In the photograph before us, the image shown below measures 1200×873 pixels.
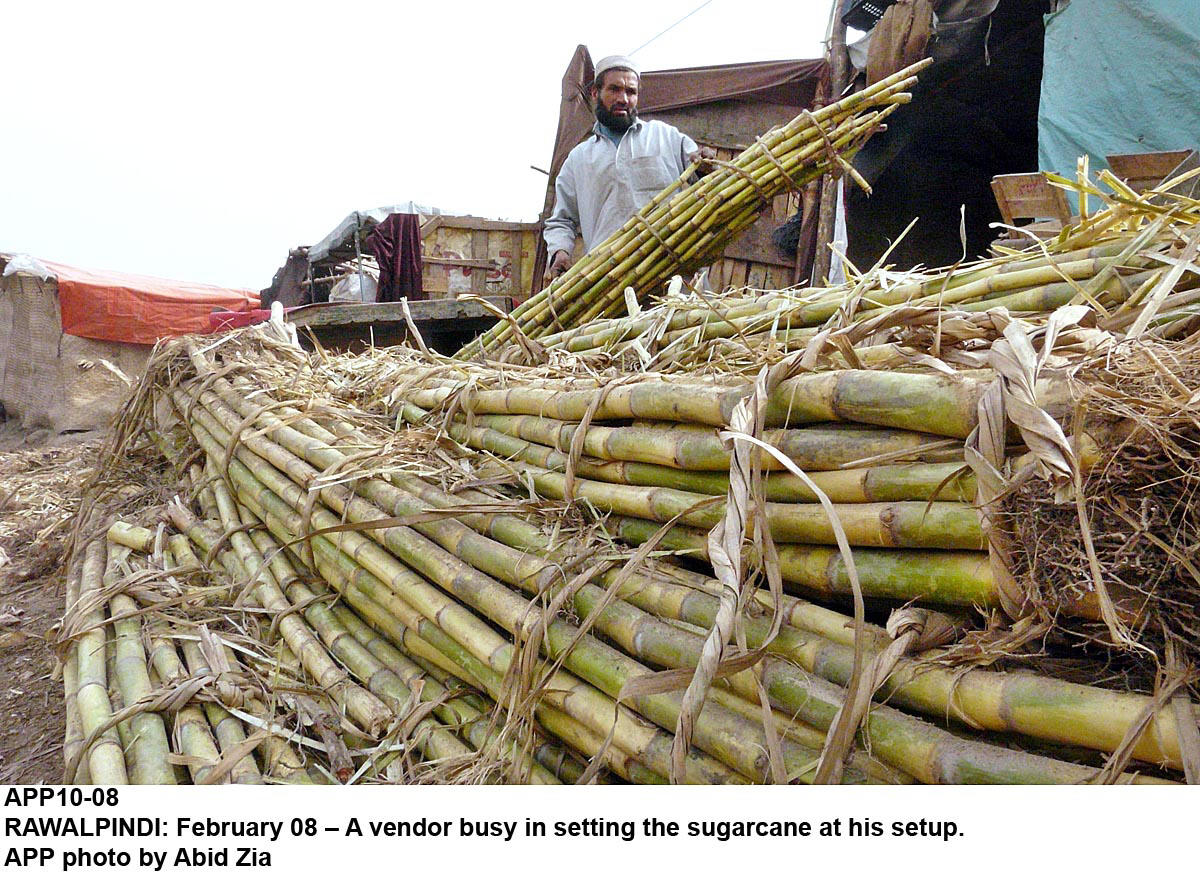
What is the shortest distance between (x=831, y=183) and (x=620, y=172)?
1653 millimetres

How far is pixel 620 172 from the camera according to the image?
4363 millimetres

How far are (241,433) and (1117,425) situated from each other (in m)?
2.25

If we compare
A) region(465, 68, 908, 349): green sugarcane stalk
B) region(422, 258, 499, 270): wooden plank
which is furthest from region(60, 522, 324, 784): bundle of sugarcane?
region(422, 258, 499, 270): wooden plank

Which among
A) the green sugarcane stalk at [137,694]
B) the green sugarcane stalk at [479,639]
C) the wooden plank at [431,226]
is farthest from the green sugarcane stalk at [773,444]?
the wooden plank at [431,226]

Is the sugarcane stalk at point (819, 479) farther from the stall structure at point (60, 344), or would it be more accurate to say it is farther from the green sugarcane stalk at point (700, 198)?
the stall structure at point (60, 344)

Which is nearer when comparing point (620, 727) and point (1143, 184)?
point (620, 727)

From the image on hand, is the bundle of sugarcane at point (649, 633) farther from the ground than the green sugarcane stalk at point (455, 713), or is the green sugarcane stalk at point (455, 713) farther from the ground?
the bundle of sugarcane at point (649, 633)

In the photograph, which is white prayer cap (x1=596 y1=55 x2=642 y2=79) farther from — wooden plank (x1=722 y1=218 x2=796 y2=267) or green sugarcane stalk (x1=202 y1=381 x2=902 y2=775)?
green sugarcane stalk (x1=202 y1=381 x2=902 y2=775)

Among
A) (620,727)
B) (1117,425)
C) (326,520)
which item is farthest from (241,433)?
(1117,425)

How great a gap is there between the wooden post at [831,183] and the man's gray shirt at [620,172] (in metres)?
1.20

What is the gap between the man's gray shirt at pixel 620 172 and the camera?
Answer: 4.34 m

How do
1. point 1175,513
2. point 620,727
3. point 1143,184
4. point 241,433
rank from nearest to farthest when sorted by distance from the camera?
1. point 1175,513
2. point 620,727
3. point 241,433
4. point 1143,184

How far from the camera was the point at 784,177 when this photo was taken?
3.03 meters

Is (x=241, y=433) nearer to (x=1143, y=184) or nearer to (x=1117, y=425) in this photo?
(x=1117, y=425)
